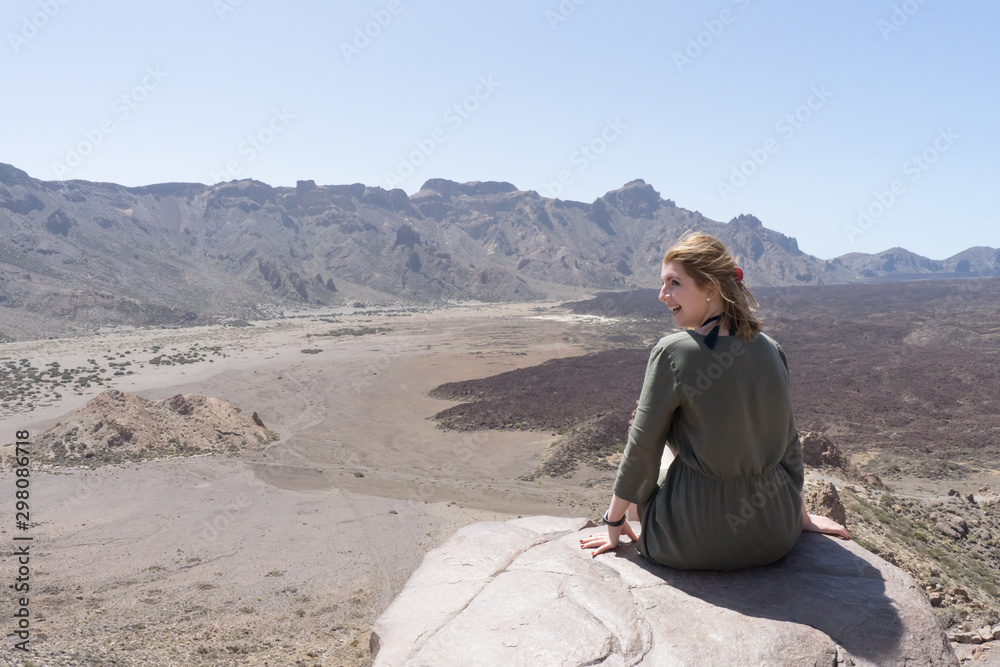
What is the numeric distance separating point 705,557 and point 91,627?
9007 millimetres

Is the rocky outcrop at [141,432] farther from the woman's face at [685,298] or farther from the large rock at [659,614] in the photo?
the woman's face at [685,298]

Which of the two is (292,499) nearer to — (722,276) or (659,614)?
(659,614)

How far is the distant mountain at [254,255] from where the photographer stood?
79188 mm

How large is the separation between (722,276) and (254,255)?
128 meters

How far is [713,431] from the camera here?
8.45 ft

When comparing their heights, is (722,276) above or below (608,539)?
above

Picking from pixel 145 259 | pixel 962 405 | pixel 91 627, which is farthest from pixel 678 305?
pixel 145 259

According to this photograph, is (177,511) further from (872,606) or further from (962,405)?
(962,405)

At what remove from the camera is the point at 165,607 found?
9.05 metres

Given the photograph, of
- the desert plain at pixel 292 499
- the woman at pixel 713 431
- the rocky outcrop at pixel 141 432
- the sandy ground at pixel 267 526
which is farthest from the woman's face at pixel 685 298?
the rocky outcrop at pixel 141 432

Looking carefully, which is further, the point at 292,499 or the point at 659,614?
the point at 292,499

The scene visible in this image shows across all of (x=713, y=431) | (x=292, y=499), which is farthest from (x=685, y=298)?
(x=292, y=499)

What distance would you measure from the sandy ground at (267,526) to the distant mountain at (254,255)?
53.3 meters

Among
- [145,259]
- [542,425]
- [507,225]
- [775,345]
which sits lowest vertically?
[542,425]
